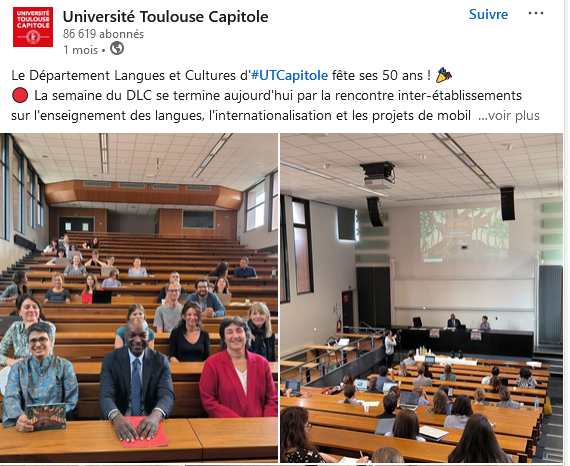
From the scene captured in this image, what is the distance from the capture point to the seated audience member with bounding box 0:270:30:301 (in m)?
2.79

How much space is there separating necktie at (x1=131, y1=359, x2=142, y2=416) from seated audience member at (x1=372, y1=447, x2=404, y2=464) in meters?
1.58

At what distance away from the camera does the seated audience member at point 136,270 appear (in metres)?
2.98

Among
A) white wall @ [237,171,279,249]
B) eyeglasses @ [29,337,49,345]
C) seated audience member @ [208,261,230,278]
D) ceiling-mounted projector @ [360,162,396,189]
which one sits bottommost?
eyeglasses @ [29,337,49,345]

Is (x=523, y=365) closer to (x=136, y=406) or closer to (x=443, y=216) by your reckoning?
(x=443, y=216)

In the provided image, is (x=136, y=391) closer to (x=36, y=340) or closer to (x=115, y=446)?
(x=115, y=446)

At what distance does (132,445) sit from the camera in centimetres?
272

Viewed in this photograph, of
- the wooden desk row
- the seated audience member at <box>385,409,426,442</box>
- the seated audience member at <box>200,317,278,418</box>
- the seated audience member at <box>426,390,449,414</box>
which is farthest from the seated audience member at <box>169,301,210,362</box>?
the seated audience member at <box>426,390,449,414</box>

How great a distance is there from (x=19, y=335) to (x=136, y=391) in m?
0.83

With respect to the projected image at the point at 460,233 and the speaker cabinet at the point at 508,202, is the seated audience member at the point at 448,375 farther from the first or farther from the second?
the speaker cabinet at the point at 508,202

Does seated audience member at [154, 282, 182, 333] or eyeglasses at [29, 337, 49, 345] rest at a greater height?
seated audience member at [154, 282, 182, 333]

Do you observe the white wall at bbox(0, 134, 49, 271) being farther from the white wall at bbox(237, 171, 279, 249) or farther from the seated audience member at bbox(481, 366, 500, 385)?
the seated audience member at bbox(481, 366, 500, 385)

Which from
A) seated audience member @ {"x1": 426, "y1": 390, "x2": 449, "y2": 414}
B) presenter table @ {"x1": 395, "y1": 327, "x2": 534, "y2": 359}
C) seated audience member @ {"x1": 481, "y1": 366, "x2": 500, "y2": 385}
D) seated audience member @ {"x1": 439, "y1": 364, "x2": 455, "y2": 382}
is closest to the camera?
seated audience member @ {"x1": 426, "y1": 390, "x2": 449, "y2": 414}
